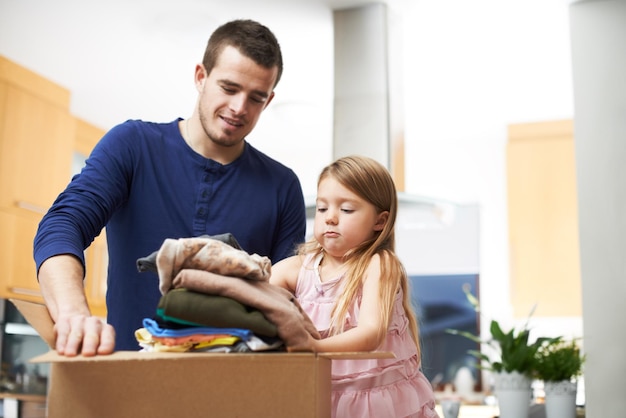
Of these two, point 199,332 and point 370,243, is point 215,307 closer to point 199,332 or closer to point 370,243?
point 199,332

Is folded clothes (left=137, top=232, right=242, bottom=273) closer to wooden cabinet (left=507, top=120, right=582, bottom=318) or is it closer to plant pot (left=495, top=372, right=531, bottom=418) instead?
plant pot (left=495, top=372, right=531, bottom=418)

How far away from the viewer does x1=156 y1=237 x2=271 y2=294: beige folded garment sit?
91cm

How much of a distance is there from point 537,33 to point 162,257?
3.27 meters

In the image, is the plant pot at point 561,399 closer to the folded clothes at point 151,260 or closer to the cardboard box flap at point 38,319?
the folded clothes at point 151,260

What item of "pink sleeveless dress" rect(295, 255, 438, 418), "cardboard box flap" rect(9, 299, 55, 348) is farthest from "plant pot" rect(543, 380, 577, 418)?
"cardboard box flap" rect(9, 299, 55, 348)

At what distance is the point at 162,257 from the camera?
0.91 metres

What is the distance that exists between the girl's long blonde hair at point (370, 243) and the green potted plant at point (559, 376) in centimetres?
149

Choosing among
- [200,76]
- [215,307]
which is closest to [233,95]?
[200,76]

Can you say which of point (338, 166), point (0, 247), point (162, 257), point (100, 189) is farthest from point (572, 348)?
point (0, 247)

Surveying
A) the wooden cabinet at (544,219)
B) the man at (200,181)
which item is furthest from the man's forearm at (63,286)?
the wooden cabinet at (544,219)

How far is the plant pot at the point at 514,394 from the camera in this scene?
2682 mm

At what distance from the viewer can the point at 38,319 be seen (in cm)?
A: 97

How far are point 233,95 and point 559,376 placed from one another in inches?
69.1

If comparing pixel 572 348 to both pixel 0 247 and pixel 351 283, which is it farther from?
pixel 0 247
